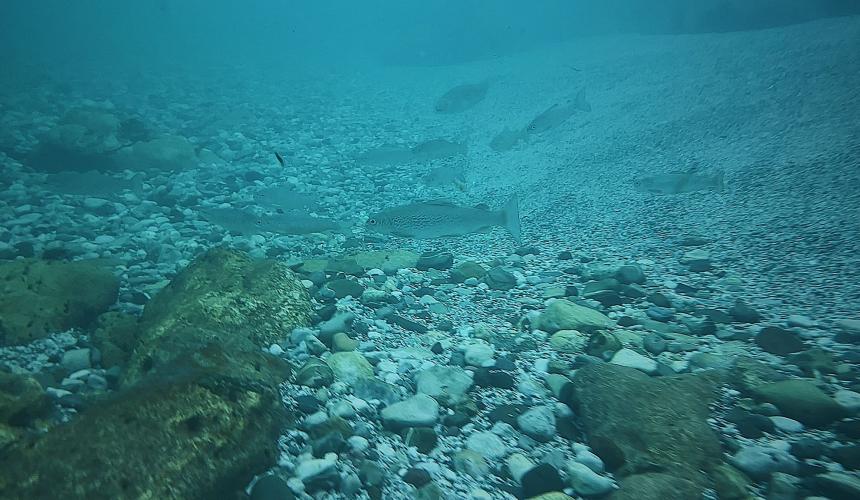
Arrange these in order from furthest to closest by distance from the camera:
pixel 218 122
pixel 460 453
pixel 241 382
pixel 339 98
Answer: pixel 339 98 < pixel 218 122 < pixel 460 453 < pixel 241 382

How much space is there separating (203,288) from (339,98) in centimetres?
1851

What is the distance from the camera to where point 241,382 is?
2529mm

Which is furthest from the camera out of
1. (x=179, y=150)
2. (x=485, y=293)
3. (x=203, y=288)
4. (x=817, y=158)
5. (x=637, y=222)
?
(x=179, y=150)

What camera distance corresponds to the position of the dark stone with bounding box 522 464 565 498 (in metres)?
2.46

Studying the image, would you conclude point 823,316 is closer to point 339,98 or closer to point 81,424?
point 81,424

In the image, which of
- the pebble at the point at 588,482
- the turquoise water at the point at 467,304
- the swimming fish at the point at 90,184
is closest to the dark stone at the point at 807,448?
the turquoise water at the point at 467,304

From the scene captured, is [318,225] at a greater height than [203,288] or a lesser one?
greater

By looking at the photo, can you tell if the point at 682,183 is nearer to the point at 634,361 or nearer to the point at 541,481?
the point at 634,361

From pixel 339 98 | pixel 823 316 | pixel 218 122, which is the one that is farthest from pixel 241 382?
pixel 339 98

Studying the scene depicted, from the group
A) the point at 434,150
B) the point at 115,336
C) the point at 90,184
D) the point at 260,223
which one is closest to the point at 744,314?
the point at 115,336

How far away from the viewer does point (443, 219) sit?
6.03 meters

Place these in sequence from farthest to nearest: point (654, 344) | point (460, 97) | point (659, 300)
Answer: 1. point (460, 97)
2. point (659, 300)
3. point (654, 344)

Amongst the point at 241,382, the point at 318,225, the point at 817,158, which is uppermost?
the point at 817,158

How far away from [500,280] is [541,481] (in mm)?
3110
